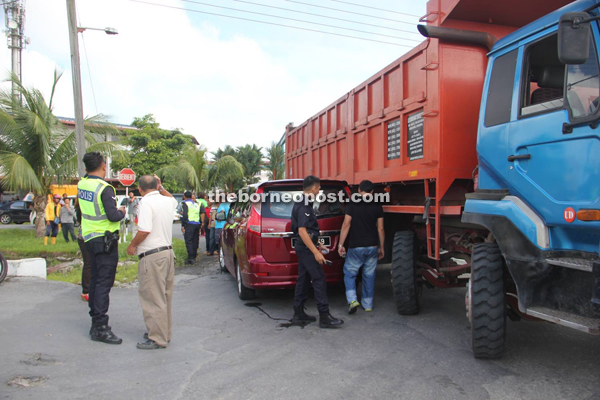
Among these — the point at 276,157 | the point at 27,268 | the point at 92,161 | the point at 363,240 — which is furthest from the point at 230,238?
the point at 276,157

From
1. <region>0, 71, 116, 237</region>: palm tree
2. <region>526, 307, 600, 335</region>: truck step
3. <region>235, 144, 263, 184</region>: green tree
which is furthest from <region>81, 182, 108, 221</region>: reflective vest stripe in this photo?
<region>235, 144, 263, 184</region>: green tree

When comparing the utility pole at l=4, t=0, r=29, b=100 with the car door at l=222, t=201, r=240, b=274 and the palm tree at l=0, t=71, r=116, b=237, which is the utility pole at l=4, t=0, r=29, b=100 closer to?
the palm tree at l=0, t=71, r=116, b=237

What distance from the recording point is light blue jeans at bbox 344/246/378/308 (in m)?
5.44

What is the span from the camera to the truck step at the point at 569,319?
9.04 feet

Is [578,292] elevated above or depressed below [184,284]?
above

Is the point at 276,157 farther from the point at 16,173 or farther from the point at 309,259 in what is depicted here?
the point at 309,259

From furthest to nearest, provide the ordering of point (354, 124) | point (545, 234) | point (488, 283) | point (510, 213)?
point (354, 124) < point (488, 283) < point (510, 213) < point (545, 234)

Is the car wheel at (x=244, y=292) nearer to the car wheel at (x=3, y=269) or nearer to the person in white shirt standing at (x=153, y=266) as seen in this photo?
the person in white shirt standing at (x=153, y=266)

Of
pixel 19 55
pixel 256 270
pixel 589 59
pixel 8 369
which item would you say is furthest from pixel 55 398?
pixel 19 55

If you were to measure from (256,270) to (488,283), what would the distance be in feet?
9.50

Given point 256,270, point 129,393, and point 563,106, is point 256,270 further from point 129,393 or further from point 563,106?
point 563,106

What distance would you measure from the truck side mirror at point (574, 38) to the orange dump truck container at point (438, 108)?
1.48m

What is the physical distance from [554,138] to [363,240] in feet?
8.87

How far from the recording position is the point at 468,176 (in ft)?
14.2
